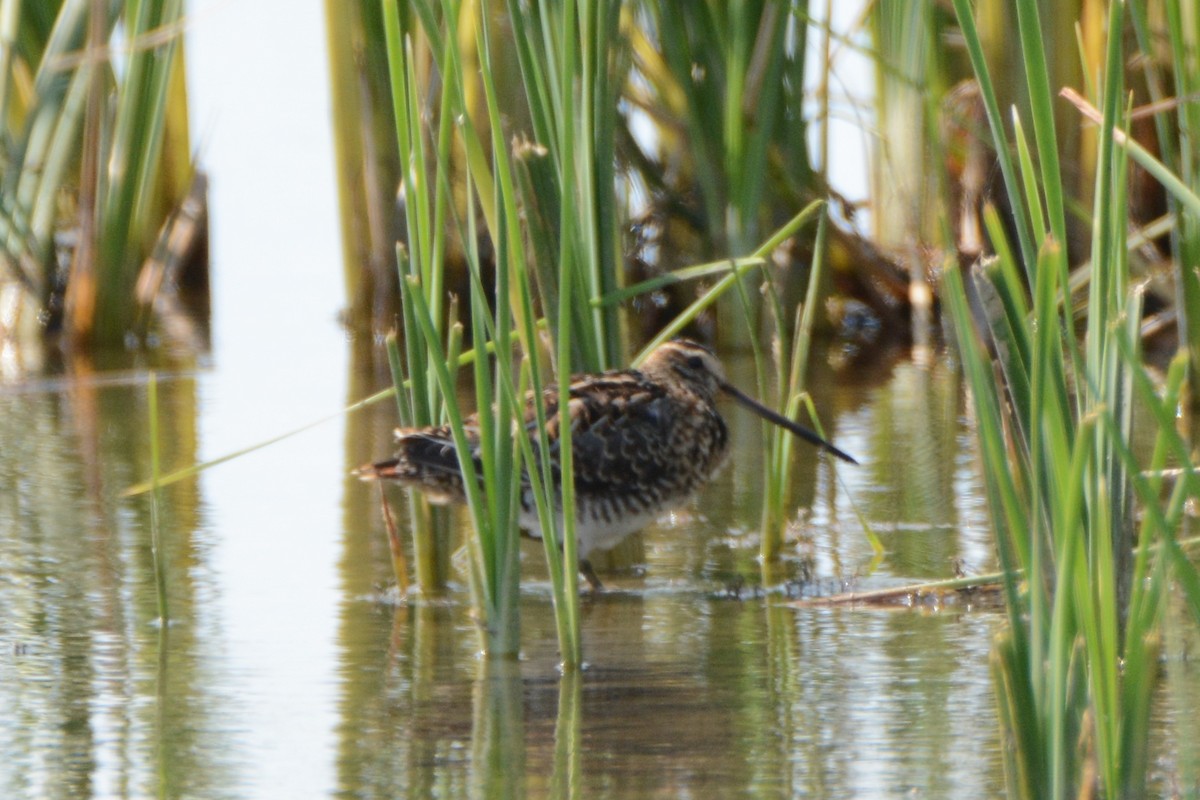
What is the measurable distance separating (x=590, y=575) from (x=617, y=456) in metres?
0.32

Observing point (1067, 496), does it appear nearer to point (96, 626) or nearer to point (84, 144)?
point (96, 626)

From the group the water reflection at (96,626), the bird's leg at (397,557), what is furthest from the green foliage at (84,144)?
the bird's leg at (397,557)

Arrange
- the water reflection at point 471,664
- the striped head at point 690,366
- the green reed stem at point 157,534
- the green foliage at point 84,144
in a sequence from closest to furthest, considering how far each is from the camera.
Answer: the water reflection at point 471,664 < the green reed stem at point 157,534 < the striped head at point 690,366 < the green foliage at point 84,144

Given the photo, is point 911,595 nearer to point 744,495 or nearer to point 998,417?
point 744,495

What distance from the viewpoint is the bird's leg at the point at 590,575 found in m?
4.32

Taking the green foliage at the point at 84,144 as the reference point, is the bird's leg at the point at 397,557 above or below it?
below

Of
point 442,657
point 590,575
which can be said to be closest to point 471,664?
point 442,657

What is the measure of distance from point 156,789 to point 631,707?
0.86 meters

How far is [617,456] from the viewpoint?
4492 mm

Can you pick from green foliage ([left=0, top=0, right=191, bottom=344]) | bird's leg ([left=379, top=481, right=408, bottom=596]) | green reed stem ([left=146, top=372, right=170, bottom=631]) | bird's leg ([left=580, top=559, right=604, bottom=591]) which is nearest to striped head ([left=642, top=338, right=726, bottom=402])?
bird's leg ([left=580, top=559, right=604, bottom=591])

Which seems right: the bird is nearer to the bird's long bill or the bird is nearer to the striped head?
the bird's long bill

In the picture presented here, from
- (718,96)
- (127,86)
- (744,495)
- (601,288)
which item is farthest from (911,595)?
(127,86)

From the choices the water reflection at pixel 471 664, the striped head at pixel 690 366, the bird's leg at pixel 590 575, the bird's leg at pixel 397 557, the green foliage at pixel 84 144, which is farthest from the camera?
the green foliage at pixel 84 144

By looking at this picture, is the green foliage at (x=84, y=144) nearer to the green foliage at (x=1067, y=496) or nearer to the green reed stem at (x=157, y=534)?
the green reed stem at (x=157, y=534)
